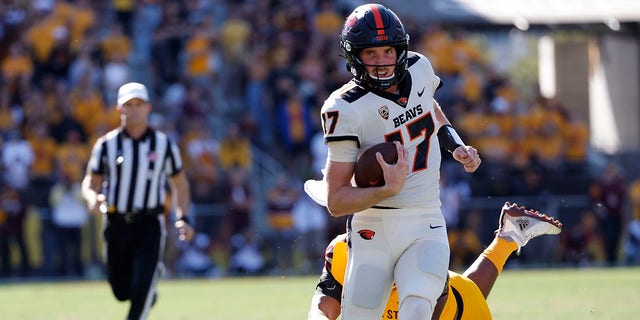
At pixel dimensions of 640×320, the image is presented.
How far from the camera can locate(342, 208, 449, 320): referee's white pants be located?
5691 millimetres

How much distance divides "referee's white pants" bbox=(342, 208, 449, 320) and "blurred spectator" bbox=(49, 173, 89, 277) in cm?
1099

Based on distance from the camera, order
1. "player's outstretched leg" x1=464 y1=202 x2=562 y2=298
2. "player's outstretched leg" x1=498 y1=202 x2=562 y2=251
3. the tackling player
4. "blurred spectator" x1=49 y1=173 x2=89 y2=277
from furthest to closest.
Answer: "blurred spectator" x1=49 y1=173 x2=89 y2=277
"player's outstretched leg" x1=498 y1=202 x2=562 y2=251
"player's outstretched leg" x1=464 y1=202 x2=562 y2=298
the tackling player

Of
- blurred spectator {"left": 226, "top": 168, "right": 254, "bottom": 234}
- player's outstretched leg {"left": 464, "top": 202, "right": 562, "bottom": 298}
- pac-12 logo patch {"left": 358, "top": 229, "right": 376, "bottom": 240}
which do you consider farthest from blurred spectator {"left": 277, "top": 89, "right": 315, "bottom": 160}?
pac-12 logo patch {"left": 358, "top": 229, "right": 376, "bottom": 240}

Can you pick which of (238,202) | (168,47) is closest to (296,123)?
(238,202)

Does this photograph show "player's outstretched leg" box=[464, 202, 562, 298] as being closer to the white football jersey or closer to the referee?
the white football jersey

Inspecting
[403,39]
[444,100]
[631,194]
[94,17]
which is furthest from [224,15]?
[403,39]

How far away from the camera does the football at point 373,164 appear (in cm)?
555

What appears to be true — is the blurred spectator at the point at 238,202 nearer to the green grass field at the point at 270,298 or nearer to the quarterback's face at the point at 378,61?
the green grass field at the point at 270,298

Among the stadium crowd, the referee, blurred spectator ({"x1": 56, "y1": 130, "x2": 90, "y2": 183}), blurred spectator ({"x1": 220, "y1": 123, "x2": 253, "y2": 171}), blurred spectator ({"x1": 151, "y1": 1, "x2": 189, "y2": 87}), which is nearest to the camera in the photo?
the referee

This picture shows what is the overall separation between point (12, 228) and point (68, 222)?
74 cm

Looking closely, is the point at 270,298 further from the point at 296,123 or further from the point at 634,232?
the point at 634,232

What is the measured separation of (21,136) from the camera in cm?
1716

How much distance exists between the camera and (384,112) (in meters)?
5.70

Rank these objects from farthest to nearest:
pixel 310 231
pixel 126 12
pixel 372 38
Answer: pixel 126 12 → pixel 310 231 → pixel 372 38
